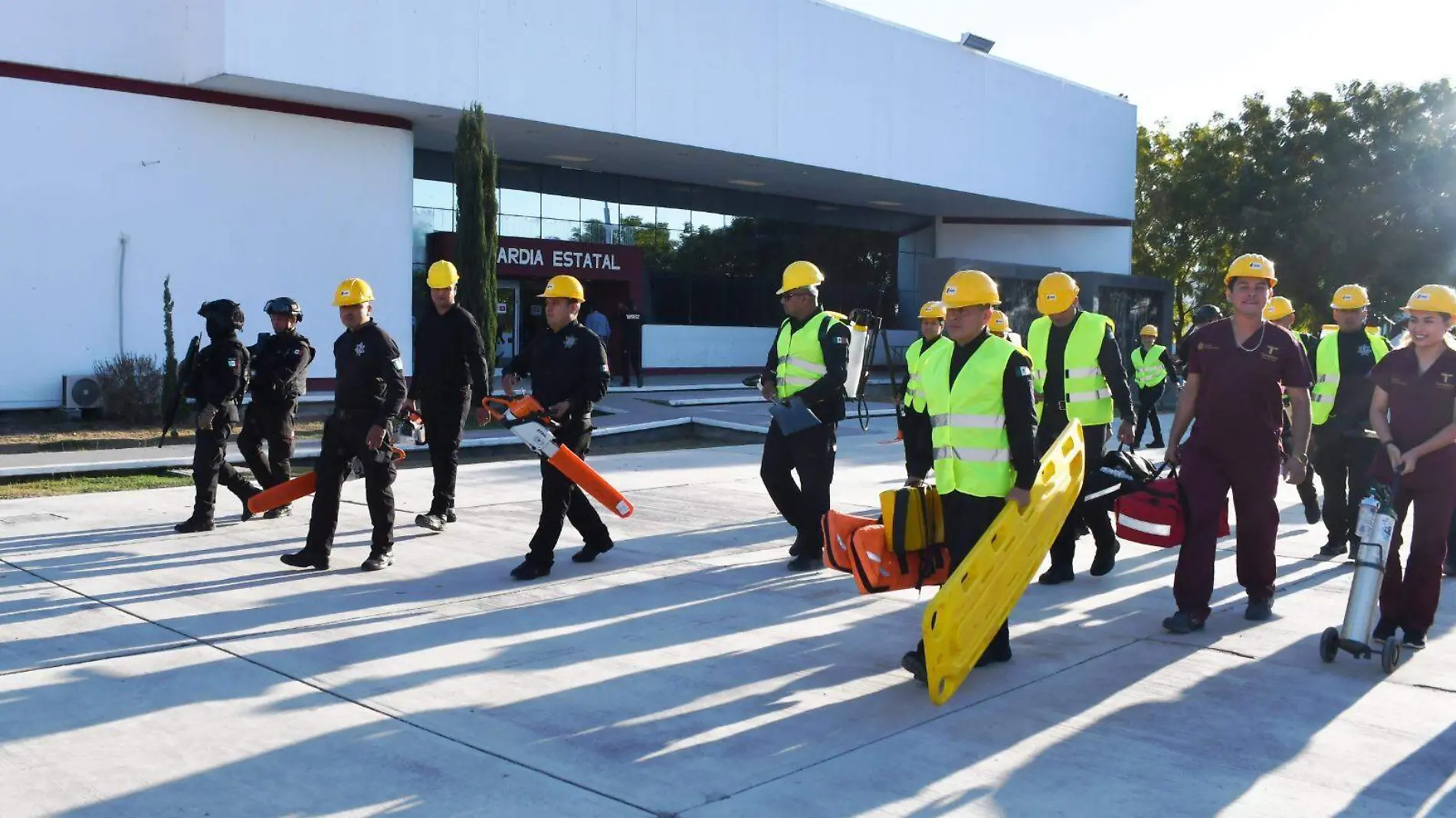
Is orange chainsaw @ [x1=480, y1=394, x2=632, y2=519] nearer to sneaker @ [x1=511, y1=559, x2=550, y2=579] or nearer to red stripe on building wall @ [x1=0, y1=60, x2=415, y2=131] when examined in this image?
sneaker @ [x1=511, y1=559, x2=550, y2=579]

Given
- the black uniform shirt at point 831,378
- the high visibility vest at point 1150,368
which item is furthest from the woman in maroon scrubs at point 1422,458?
the high visibility vest at point 1150,368

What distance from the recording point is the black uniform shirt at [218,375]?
30.0ft

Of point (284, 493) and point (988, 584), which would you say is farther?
point (284, 493)

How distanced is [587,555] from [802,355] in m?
1.95

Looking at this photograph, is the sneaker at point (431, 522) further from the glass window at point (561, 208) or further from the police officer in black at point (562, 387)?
the glass window at point (561, 208)

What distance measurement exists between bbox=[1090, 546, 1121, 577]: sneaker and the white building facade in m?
15.1

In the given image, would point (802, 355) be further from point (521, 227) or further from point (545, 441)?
point (521, 227)

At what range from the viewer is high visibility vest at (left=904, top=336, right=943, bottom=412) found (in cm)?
845

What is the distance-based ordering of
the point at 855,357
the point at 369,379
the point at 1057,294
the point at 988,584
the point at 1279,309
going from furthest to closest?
the point at 1279,309 → the point at 855,357 → the point at 369,379 → the point at 1057,294 → the point at 988,584

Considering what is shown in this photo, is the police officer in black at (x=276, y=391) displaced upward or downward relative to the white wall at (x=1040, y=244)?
downward

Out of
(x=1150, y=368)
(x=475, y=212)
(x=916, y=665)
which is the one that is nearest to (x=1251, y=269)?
(x=916, y=665)

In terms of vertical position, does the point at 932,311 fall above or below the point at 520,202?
below

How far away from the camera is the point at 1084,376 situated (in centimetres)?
766

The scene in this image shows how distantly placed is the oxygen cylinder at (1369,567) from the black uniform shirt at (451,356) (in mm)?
5909
